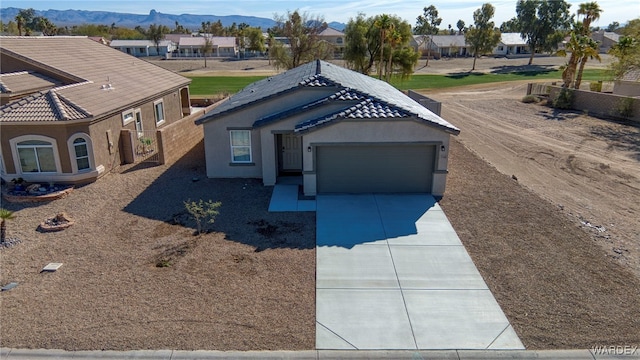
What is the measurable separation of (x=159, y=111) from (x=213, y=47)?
277ft

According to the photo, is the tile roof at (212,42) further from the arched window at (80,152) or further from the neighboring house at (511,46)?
the arched window at (80,152)

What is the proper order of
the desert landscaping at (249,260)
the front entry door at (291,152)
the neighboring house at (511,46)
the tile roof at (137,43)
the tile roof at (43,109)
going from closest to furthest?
the desert landscaping at (249,260), the tile roof at (43,109), the front entry door at (291,152), the neighboring house at (511,46), the tile roof at (137,43)

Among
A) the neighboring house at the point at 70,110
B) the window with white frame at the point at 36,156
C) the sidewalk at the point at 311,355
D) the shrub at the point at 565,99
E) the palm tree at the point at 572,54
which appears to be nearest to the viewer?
the sidewalk at the point at 311,355

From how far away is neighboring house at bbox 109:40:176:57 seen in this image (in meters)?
106

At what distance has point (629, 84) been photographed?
36000 mm

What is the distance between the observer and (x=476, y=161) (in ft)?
67.0

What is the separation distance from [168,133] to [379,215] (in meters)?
11.3

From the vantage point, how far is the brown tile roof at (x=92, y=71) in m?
18.8

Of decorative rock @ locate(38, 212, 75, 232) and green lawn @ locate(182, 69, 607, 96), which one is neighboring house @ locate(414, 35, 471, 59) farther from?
decorative rock @ locate(38, 212, 75, 232)

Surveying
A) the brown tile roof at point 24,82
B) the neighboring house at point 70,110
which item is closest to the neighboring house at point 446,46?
the neighboring house at point 70,110

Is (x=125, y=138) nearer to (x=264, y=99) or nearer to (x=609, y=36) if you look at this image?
(x=264, y=99)

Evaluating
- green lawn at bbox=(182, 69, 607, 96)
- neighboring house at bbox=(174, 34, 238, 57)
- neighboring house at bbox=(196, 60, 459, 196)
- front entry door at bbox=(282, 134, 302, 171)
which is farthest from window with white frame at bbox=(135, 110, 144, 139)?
neighboring house at bbox=(174, 34, 238, 57)

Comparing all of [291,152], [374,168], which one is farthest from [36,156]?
[374,168]

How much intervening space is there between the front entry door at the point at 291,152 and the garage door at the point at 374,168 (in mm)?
2576
